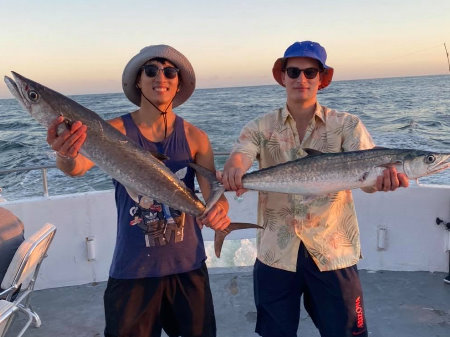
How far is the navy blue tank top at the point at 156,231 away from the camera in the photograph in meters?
2.43

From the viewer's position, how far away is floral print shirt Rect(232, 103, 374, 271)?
8.43 feet

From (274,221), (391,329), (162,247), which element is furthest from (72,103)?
(391,329)

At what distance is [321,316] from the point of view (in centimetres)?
260

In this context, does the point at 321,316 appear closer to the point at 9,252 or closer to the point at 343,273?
the point at 343,273

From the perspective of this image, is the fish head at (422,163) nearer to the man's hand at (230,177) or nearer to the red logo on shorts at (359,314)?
the red logo on shorts at (359,314)

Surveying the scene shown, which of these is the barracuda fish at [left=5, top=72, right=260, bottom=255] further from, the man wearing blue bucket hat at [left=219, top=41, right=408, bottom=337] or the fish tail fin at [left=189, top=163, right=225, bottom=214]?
the man wearing blue bucket hat at [left=219, top=41, right=408, bottom=337]

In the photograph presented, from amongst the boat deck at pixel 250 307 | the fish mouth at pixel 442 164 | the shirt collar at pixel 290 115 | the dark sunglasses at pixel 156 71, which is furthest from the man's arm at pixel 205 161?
the boat deck at pixel 250 307

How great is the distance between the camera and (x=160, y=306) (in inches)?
97.9

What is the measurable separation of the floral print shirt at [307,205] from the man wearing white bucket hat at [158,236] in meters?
0.32

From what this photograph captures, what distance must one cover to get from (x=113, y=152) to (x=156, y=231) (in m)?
0.51

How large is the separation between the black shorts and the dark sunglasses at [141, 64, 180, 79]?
115 cm

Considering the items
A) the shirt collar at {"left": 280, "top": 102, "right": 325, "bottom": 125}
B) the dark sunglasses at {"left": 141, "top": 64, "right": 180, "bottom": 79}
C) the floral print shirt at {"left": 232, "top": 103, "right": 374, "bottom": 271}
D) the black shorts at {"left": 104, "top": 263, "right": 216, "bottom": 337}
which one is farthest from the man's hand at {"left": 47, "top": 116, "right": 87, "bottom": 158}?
the shirt collar at {"left": 280, "top": 102, "right": 325, "bottom": 125}

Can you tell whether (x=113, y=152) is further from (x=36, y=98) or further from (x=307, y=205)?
(x=307, y=205)

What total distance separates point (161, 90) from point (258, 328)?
1.62m
